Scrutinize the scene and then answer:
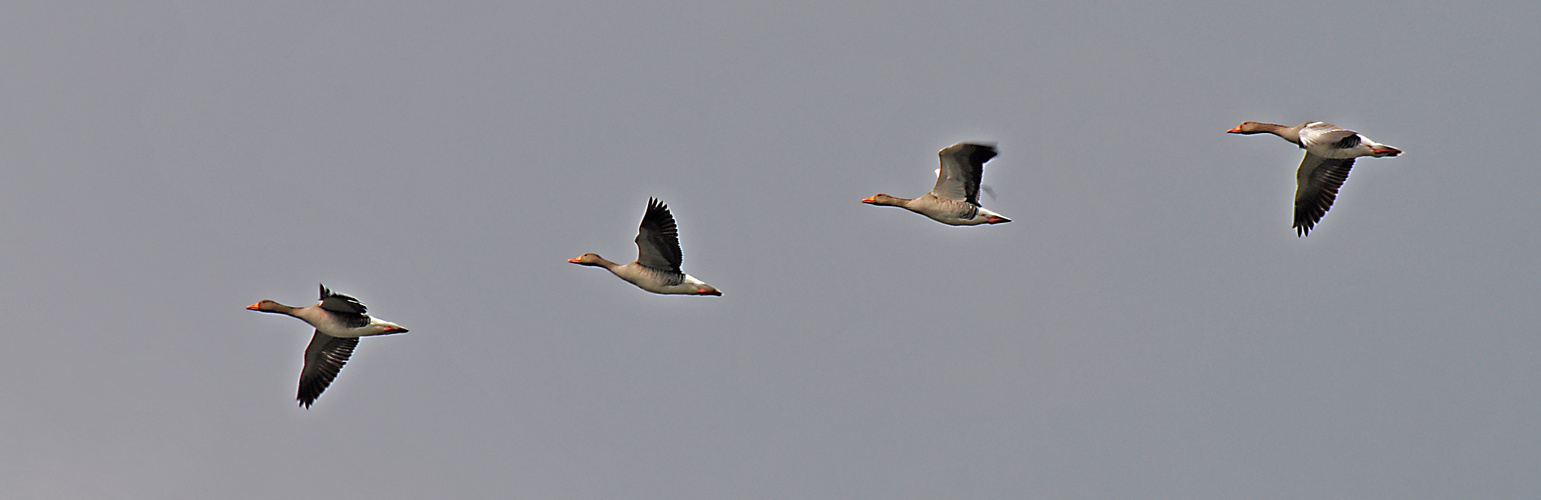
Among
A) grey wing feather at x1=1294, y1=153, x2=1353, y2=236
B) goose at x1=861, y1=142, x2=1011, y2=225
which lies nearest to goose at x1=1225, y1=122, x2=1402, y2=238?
grey wing feather at x1=1294, y1=153, x2=1353, y2=236

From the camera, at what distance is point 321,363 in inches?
1286

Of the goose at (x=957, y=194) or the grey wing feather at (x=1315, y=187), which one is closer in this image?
the goose at (x=957, y=194)

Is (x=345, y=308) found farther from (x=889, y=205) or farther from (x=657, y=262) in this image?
(x=889, y=205)

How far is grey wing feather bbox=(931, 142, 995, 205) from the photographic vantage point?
29969mm

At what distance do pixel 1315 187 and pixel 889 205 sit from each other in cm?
932

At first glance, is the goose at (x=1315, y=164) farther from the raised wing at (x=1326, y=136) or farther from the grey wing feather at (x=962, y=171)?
the grey wing feather at (x=962, y=171)

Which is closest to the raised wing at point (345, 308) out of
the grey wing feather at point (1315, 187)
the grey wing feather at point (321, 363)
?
the grey wing feather at point (321, 363)

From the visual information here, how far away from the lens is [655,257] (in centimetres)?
2942

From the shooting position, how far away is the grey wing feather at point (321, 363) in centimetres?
3241

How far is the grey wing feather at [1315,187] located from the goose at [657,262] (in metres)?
12.8

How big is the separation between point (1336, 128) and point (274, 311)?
827 inches

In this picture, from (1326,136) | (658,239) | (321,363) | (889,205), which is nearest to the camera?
(658,239)

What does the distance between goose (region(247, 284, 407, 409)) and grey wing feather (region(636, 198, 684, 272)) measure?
5.11 metres

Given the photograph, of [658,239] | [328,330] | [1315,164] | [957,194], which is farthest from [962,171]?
[328,330]
